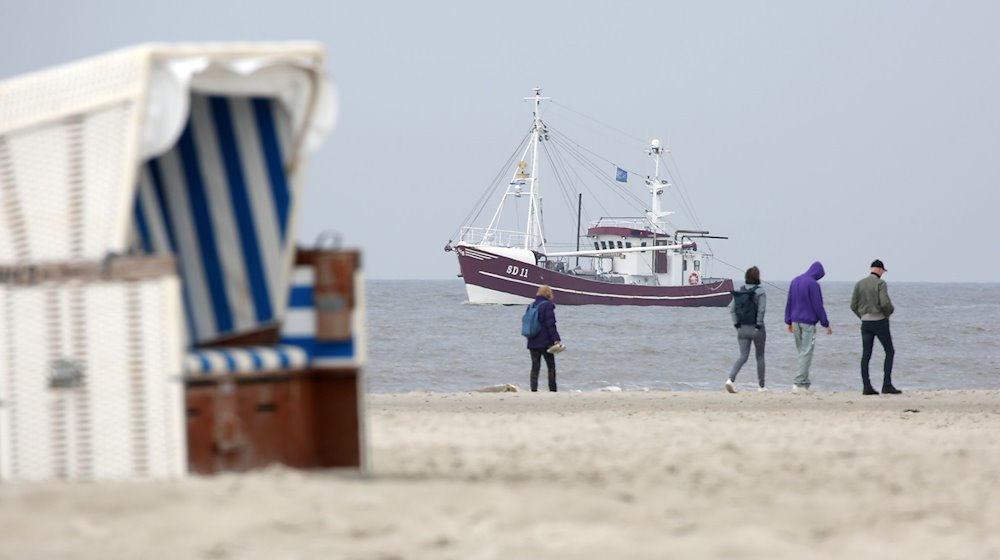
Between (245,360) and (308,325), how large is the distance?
1.24ft

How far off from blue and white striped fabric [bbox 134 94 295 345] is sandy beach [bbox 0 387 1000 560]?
825 millimetres

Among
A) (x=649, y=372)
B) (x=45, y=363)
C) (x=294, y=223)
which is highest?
(x=294, y=223)

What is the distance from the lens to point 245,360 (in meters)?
5.25

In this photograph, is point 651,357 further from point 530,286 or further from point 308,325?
point 530,286

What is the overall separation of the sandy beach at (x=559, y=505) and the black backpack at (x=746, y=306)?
6.19 m

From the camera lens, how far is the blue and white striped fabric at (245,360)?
511 centimetres

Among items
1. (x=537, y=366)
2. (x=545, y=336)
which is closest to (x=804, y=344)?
(x=545, y=336)

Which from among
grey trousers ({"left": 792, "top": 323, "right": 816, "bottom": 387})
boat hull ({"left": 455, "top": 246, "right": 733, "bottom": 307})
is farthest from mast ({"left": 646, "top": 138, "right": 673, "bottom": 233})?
grey trousers ({"left": 792, "top": 323, "right": 816, "bottom": 387})

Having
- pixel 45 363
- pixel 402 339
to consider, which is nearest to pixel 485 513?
pixel 45 363

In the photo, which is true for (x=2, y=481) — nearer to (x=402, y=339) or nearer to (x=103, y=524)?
(x=103, y=524)

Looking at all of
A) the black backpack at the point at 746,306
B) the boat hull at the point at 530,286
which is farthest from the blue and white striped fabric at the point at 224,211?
the boat hull at the point at 530,286

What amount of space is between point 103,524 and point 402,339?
32621 millimetres

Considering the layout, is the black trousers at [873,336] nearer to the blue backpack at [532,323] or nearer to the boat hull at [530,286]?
the blue backpack at [532,323]

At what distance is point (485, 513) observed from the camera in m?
4.90
